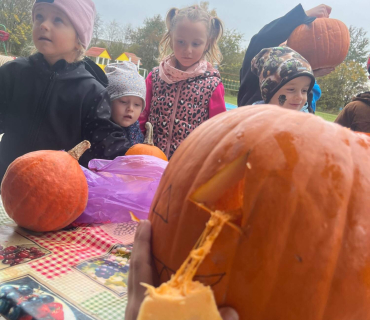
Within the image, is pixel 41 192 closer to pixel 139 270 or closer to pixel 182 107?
pixel 139 270

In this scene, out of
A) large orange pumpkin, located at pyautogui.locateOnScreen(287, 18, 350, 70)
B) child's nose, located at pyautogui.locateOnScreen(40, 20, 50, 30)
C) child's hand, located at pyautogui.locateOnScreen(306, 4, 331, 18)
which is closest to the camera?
child's nose, located at pyautogui.locateOnScreen(40, 20, 50, 30)

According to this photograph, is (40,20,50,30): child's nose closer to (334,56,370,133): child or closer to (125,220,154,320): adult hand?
(125,220,154,320): adult hand

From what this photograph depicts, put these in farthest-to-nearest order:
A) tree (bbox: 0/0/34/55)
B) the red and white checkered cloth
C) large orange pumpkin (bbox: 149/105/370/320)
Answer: tree (bbox: 0/0/34/55) → the red and white checkered cloth → large orange pumpkin (bbox: 149/105/370/320)

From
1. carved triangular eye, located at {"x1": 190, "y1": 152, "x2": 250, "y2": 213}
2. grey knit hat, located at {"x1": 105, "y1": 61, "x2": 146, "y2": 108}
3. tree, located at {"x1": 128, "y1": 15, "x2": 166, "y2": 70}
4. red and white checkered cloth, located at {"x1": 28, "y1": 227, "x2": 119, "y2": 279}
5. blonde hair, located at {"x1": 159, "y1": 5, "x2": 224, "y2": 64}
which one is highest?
tree, located at {"x1": 128, "y1": 15, "x2": 166, "y2": 70}

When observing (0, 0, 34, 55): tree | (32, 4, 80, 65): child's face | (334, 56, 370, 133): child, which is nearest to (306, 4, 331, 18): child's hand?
(334, 56, 370, 133): child

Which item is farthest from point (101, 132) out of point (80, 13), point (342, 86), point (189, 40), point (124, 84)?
point (342, 86)

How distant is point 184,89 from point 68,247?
4.76 ft

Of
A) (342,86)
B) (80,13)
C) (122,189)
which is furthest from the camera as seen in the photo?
(342,86)

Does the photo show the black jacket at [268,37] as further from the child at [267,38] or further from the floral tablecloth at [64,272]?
the floral tablecloth at [64,272]

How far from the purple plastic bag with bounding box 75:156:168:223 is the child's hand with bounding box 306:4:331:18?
1.91 m

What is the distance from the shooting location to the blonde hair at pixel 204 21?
2.08 m

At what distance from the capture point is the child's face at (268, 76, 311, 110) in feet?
5.79

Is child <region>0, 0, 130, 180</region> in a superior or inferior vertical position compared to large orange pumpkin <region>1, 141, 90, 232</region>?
superior

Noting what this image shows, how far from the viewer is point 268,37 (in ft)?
7.09
